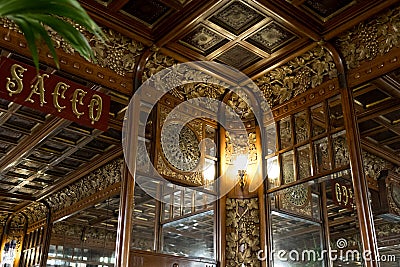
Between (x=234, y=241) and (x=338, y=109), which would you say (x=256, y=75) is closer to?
(x=338, y=109)

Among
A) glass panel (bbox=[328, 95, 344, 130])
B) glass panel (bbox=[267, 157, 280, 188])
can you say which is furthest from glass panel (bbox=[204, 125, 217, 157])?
glass panel (bbox=[328, 95, 344, 130])

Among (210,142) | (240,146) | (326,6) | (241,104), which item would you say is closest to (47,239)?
(210,142)

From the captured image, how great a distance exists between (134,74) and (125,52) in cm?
21

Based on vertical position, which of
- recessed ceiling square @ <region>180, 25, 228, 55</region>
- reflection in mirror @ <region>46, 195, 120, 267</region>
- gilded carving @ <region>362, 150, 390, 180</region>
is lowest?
reflection in mirror @ <region>46, 195, 120, 267</region>

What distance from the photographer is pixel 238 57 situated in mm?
4227

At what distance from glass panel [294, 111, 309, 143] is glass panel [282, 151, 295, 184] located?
17cm

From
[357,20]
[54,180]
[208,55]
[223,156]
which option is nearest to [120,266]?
[223,156]

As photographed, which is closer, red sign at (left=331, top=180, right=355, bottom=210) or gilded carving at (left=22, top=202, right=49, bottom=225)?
red sign at (left=331, top=180, right=355, bottom=210)

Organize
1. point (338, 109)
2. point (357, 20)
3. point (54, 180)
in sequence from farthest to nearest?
point (54, 180), point (338, 109), point (357, 20)

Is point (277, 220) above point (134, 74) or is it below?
below

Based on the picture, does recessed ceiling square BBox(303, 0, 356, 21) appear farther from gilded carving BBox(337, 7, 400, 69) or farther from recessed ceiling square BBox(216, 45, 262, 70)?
recessed ceiling square BBox(216, 45, 262, 70)

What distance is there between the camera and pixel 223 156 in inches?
175

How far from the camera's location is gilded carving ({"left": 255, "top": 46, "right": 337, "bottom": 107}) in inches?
156

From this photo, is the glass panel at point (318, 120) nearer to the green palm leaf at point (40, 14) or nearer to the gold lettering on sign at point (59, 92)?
the gold lettering on sign at point (59, 92)
